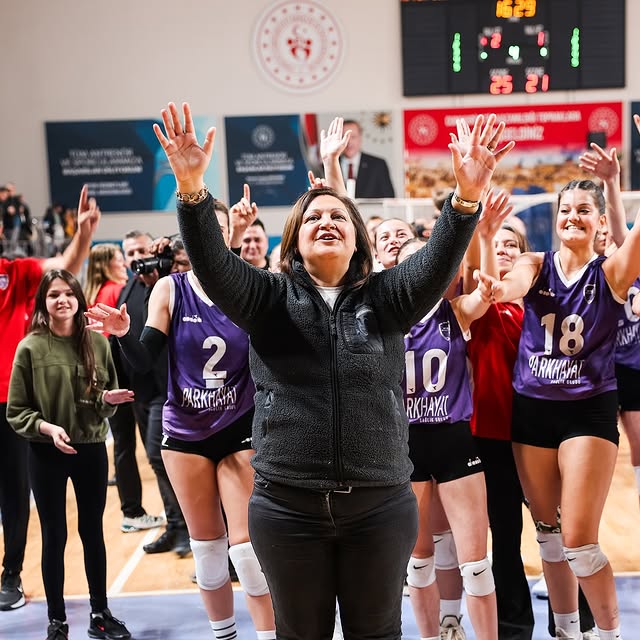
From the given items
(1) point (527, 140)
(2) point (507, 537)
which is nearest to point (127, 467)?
(2) point (507, 537)

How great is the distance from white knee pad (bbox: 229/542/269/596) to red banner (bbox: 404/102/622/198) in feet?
34.6

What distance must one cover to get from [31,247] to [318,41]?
548 cm

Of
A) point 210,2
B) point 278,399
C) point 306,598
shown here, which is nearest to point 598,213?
point 278,399

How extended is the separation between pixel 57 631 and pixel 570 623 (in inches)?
85.1

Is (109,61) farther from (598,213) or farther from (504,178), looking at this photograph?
(598,213)

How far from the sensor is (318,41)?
13.1 metres

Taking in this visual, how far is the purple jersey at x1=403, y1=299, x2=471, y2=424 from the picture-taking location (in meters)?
3.11

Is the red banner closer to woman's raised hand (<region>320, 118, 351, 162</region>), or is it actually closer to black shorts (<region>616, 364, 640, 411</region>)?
black shorts (<region>616, 364, 640, 411</region>)

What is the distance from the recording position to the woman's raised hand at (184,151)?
2.00 m

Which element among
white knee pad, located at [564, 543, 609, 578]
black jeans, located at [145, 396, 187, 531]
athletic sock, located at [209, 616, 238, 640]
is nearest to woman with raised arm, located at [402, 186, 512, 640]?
white knee pad, located at [564, 543, 609, 578]

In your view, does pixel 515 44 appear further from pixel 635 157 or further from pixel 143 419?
pixel 143 419

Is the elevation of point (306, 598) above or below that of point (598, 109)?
below

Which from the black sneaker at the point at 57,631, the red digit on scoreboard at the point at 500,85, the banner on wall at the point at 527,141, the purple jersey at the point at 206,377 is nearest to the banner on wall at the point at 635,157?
the banner on wall at the point at 527,141

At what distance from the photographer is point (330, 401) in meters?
2.11
